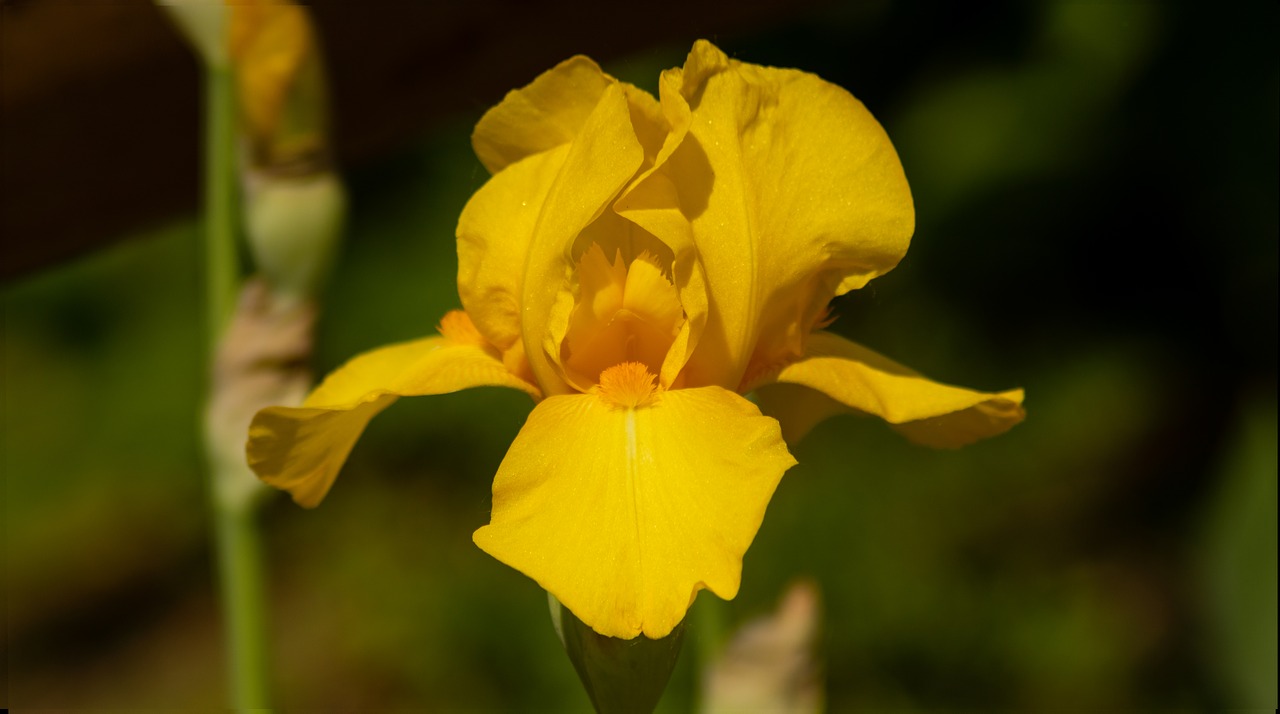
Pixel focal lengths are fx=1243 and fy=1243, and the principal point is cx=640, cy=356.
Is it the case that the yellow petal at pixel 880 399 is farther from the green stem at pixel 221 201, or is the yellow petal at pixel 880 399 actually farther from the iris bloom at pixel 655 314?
the green stem at pixel 221 201

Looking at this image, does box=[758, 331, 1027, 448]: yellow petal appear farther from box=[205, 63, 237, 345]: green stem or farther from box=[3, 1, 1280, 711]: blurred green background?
box=[3, 1, 1280, 711]: blurred green background

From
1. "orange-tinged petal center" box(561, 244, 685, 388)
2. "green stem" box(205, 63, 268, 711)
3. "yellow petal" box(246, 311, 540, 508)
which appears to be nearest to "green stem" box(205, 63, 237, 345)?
"green stem" box(205, 63, 268, 711)

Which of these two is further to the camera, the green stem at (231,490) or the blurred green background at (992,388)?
the blurred green background at (992,388)

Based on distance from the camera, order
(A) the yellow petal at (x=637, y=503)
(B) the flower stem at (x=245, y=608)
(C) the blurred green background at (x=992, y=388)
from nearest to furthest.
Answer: (A) the yellow petal at (x=637, y=503) → (B) the flower stem at (x=245, y=608) → (C) the blurred green background at (x=992, y=388)

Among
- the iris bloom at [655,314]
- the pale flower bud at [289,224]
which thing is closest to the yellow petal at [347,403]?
the iris bloom at [655,314]

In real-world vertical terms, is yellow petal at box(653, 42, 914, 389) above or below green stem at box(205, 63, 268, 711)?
above

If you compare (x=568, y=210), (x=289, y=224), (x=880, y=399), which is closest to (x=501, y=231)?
(x=568, y=210)

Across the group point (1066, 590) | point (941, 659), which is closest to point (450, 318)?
point (941, 659)
